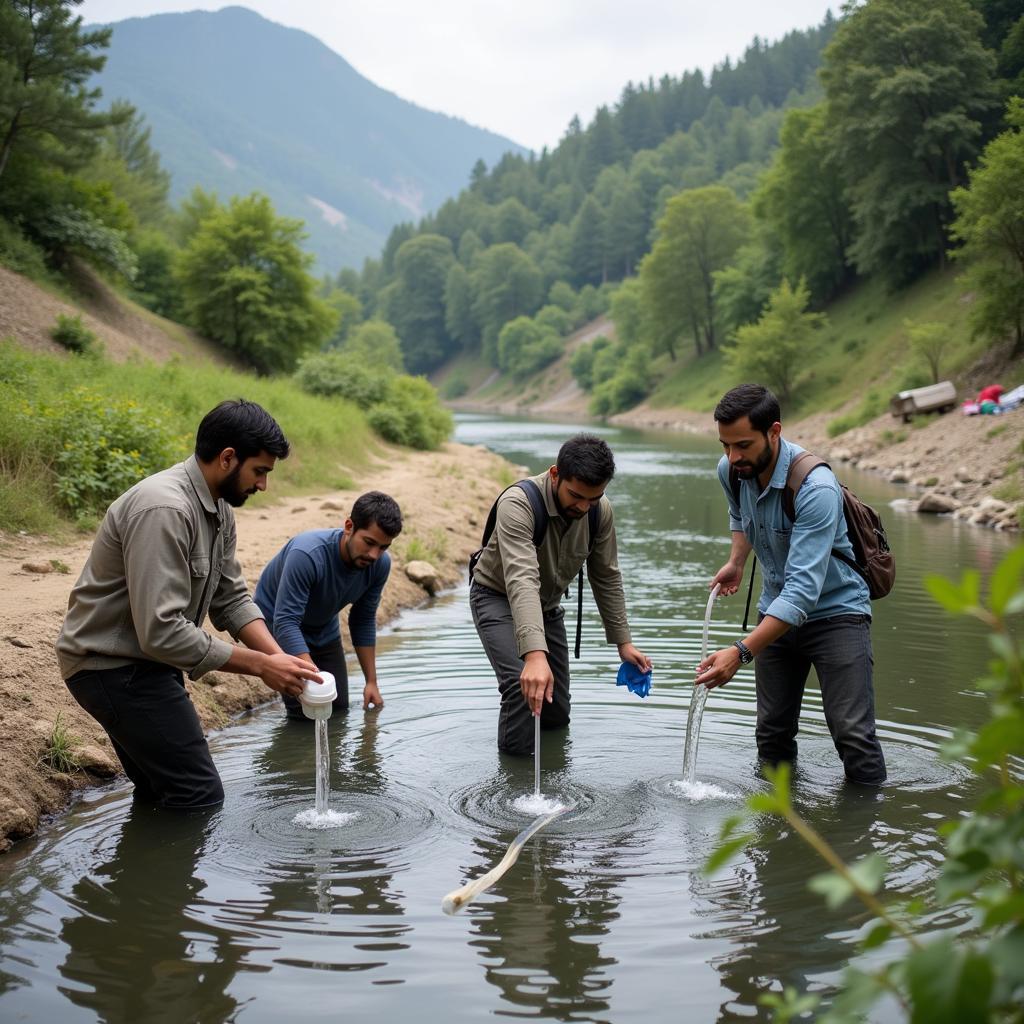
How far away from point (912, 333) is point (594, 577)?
33.0 metres

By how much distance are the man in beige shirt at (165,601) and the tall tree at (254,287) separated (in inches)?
1265

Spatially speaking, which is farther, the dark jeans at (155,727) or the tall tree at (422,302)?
the tall tree at (422,302)

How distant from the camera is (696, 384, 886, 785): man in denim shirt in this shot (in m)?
5.50

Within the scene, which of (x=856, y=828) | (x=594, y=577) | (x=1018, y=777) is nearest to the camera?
(x=856, y=828)

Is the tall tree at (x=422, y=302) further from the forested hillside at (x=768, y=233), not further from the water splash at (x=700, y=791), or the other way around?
the water splash at (x=700, y=791)

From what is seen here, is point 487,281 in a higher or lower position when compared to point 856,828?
higher

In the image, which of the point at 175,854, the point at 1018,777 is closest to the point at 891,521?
the point at 1018,777

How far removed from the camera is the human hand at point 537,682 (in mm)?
5551

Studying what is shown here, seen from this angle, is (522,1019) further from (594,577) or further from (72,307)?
(72,307)

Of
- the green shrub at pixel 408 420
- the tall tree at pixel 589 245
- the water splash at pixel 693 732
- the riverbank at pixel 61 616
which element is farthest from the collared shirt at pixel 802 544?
the tall tree at pixel 589 245

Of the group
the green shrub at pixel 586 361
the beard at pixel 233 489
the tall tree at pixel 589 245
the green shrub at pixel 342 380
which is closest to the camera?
the beard at pixel 233 489

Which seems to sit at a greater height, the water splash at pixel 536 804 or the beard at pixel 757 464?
the beard at pixel 757 464

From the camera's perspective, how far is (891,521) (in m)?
19.7

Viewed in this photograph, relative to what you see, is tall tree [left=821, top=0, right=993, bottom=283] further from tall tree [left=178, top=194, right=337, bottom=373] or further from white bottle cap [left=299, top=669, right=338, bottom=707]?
white bottle cap [left=299, top=669, right=338, bottom=707]
